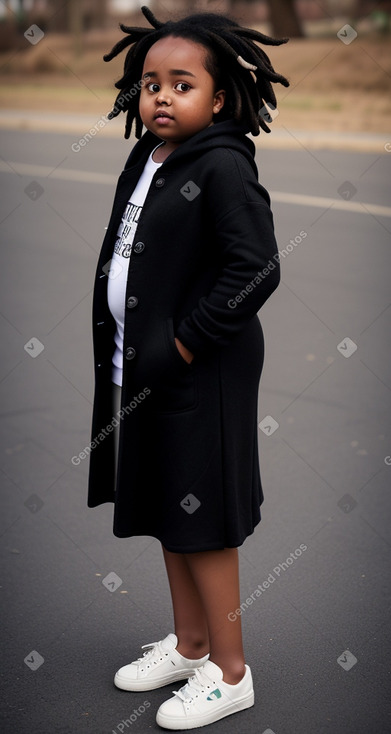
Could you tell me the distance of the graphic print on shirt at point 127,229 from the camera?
9.37ft

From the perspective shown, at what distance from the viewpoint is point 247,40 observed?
9.27ft

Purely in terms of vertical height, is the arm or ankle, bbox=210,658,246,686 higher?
the arm

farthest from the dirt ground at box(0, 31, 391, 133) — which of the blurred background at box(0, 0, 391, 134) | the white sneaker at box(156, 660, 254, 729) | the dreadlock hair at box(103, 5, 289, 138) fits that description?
the white sneaker at box(156, 660, 254, 729)

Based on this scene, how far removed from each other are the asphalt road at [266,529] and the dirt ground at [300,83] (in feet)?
34.7

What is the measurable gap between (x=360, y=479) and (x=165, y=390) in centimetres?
217

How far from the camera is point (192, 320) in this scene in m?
2.72

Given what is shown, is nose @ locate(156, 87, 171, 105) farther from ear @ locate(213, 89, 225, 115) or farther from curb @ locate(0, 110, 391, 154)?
curb @ locate(0, 110, 391, 154)

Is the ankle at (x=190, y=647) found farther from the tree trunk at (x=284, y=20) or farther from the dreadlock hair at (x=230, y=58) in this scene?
the tree trunk at (x=284, y=20)

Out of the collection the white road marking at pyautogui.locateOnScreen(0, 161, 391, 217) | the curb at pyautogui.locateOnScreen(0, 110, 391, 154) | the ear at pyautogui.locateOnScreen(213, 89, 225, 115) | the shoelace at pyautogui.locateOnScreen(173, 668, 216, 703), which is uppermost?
the ear at pyautogui.locateOnScreen(213, 89, 225, 115)

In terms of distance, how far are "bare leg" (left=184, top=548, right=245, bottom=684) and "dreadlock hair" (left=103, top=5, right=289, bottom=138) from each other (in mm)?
1190

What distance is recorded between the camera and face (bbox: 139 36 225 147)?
106 inches

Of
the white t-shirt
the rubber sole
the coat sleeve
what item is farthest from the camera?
the rubber sole

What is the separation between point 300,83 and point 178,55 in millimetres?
22771

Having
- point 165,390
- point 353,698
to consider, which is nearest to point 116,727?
point 353,698
